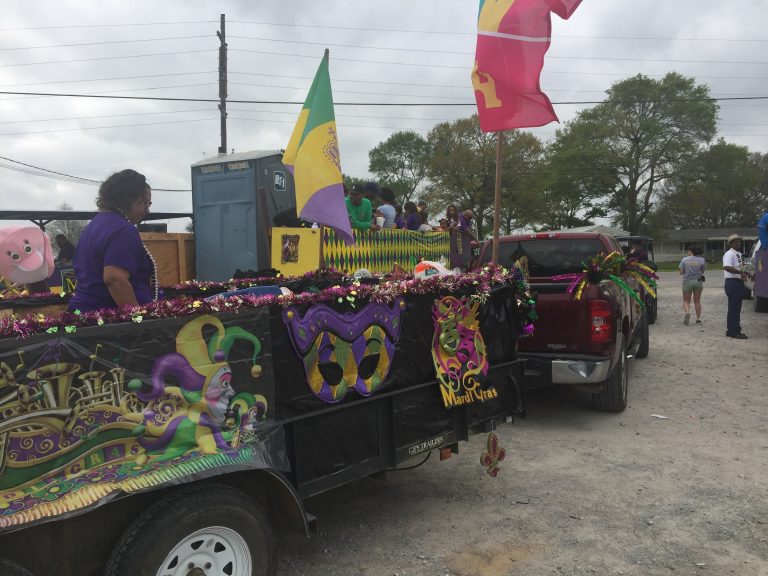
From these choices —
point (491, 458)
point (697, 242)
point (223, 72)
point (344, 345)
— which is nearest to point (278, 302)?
point (344, 345)

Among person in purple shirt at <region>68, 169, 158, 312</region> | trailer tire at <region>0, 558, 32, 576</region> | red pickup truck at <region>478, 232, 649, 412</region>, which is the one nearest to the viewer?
trailer tire at <region>0, 558, 32, 576</region>

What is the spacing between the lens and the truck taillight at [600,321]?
5.59 meters

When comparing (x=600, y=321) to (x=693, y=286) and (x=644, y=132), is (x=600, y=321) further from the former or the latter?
(x=644, y=132)

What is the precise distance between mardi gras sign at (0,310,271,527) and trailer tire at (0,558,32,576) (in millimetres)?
212

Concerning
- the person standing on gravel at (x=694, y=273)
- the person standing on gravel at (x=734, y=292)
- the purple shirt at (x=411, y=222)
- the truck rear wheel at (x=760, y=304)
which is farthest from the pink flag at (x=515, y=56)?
the truck rear wheel at (x=760, y=304)

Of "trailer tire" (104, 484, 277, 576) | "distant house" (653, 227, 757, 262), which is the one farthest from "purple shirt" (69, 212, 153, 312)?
"distant house" (653, 227, 757, 262)

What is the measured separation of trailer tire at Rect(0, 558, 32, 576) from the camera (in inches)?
78.2

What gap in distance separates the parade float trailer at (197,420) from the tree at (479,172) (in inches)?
1771

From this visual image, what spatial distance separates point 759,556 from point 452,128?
5087 centimetres

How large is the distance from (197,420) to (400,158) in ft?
222

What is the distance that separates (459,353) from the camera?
3867 millimetres

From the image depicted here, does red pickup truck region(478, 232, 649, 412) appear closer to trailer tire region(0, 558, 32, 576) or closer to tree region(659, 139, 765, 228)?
trailer tire region(0, 558, 32, 576)

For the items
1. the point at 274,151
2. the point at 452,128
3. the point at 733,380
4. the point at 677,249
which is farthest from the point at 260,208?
the point at 677,249

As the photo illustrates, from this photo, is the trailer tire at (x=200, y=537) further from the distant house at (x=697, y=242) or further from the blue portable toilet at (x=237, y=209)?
the distant house at (x=697, y=242)
